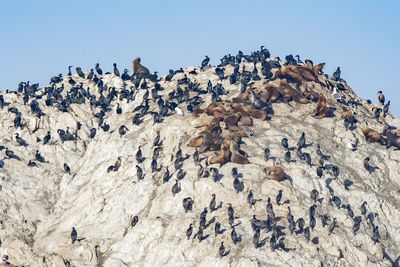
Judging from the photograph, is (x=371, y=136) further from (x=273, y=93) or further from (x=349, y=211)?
(x=349, y=211)

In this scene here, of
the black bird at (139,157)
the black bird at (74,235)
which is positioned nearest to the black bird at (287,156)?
the black bird at (139,157)

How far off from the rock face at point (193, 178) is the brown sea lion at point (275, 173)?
0.33 metres

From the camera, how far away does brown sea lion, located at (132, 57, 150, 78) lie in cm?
9081

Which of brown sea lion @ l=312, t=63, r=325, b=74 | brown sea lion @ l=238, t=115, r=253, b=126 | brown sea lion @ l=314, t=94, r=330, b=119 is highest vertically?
brown sea lion @ l=312, t=63, r=325, b=74

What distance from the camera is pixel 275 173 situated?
65375mm

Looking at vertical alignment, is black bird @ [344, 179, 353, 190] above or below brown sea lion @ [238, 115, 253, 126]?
below

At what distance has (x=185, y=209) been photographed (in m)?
62.8

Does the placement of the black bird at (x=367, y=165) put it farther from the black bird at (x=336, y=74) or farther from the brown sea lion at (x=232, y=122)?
the black bird at (x=336, y=74)

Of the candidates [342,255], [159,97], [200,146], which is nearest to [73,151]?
[159,97]

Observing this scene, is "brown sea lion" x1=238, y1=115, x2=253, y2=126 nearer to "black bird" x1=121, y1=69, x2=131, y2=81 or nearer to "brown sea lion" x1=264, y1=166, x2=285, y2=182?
"brown sea lion" x1=264, y1=166, x2=285, y2=182

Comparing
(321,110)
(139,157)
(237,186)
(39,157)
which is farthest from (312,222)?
(39,157)

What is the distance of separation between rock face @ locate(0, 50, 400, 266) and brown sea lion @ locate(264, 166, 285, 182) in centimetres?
33

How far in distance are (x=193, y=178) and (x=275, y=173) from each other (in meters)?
6.03

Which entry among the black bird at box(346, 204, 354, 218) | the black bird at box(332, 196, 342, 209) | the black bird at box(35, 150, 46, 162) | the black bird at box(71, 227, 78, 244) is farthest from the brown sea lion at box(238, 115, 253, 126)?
the black bird at box(35, 150, 46, 162)
